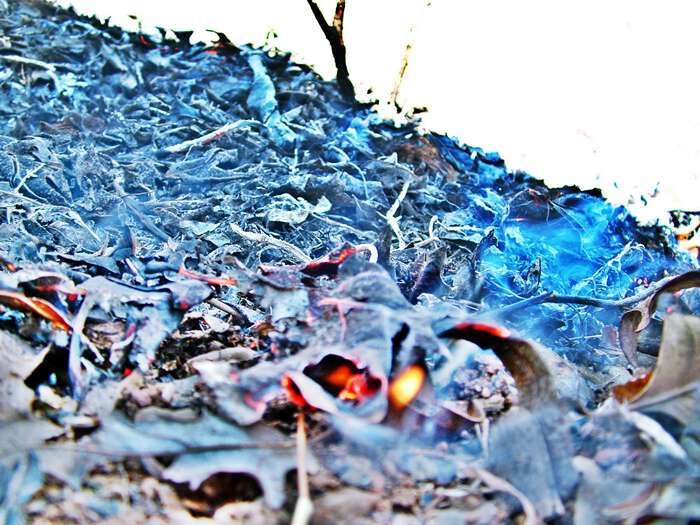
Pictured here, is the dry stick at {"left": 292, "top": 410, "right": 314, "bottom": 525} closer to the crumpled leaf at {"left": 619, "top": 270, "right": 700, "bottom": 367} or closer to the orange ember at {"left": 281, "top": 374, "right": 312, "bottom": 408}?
the orange ember at {"left": 281, "top": 374, "right": 312, "bottom": 408}

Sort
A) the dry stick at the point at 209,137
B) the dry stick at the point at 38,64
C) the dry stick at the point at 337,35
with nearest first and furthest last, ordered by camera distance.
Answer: the dry stick at the point at 209,137 → the dry stick at the point at 38,64 → the dry stick at the point at 337,35

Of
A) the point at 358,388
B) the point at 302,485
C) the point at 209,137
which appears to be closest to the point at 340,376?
the point at 358,388

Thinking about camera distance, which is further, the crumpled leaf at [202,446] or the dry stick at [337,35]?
the dry stick at [337,35]

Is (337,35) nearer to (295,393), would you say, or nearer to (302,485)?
(295,393)

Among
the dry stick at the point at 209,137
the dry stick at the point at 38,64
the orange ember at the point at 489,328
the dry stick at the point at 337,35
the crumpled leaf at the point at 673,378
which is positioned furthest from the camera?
the dry stick at the point at 337,35

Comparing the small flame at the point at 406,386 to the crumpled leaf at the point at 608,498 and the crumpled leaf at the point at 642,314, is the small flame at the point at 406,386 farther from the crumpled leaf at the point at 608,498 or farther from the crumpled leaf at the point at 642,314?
the crumpled leaf at the point at 642,314

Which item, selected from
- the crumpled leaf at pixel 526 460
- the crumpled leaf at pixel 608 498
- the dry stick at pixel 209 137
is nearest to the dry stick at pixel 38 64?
the dry stick at pixel 209 137

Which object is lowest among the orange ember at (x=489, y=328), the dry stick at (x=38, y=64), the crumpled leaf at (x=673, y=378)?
the dry stick at (x=38, y=64)
